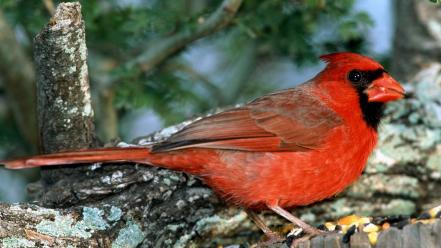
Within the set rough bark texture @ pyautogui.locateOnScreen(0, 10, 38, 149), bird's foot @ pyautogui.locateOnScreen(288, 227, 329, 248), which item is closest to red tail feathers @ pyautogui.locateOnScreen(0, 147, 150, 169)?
bird's foot @ pyautogui.locateOnScreen(288, 227, 329, 248)

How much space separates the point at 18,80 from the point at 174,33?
1.08 metres

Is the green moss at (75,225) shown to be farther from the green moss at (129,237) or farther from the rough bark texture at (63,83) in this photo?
the rough bark texture at (63,83)

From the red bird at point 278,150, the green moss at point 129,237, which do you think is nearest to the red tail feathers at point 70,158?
the red bird at point 278,150

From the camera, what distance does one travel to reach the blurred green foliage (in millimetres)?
5293

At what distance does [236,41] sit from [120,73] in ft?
4.39

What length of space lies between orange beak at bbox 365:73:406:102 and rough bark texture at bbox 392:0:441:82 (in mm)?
1591

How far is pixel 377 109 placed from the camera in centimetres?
472

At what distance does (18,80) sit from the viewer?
5.87 meters

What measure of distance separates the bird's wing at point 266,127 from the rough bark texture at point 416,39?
1648mm

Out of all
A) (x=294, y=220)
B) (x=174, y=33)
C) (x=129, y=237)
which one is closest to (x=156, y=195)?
(x=129, y=237)

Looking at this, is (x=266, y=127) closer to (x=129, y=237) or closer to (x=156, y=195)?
(x=156, y=195)

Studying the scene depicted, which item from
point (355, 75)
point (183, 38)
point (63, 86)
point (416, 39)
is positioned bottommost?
point (63, 86)

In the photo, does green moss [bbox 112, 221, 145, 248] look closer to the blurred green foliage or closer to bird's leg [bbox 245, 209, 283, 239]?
bird's leg [bbox 245, 209, 283, 239]

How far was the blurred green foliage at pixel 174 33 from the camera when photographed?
5293mm
